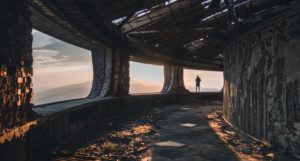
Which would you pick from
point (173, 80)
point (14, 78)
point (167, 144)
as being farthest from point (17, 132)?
point (173, 80)

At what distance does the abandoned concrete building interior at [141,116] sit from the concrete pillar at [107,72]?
41 millimetres

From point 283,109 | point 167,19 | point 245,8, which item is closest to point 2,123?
point 283,109

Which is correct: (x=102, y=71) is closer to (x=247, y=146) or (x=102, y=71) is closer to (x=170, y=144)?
(x=170, y=144)

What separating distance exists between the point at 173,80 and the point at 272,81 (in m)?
12.7

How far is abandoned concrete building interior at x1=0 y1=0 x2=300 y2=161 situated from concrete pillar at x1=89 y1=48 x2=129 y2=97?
0.04m

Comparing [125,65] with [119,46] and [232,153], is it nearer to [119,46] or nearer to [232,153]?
[119,46]

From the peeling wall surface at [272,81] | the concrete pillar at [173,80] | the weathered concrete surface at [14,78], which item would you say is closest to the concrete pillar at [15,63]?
the weathered concrete surface at [14,78]

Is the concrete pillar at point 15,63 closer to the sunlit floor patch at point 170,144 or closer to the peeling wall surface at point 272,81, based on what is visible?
the sunlit floor patch at point 170,144

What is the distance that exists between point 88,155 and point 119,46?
5969mm

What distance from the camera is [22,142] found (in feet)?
15.5

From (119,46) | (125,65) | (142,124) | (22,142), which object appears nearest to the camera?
(22,142)

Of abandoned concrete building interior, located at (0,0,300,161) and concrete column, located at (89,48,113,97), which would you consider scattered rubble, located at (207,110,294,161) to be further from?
concrete column, located at (89,48,113,97)

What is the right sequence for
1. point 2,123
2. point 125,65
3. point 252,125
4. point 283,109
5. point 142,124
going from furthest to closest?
1. point 125,65
2. point 142,124
3. point 252,125
4. point 283,109
5. point 2,123

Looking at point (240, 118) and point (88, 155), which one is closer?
point (88, 155)
